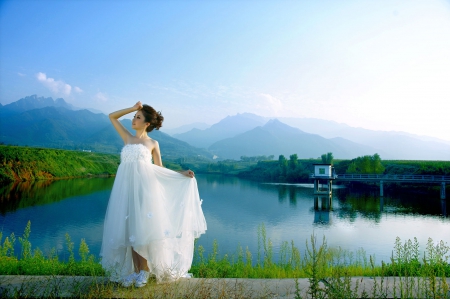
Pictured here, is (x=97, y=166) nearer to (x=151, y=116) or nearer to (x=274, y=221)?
(x=274, y=221)

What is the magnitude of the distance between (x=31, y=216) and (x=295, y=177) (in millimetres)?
54579

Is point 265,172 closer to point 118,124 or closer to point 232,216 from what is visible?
point 232,216

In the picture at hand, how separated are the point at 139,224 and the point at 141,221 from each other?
1.7 inches

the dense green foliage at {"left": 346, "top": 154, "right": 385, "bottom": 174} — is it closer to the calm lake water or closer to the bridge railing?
the bridge railing

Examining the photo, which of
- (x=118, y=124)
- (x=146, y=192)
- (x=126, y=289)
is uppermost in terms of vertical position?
(x=118, y=124)

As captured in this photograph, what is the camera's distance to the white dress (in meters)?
3.99

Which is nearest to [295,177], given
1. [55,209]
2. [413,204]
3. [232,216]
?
[413,204]

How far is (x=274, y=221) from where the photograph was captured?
76.7 ft

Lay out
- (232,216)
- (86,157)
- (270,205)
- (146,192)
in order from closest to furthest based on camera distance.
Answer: (146,192) < (232,216) < (270,205) < (86,157)

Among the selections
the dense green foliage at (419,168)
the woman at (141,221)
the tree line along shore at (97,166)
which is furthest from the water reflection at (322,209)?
the woman at (141,221)

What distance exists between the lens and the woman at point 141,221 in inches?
157

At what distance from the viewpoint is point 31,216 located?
21.1 m

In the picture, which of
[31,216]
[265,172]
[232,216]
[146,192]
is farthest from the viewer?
[265,172]

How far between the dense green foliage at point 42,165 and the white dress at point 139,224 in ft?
158
